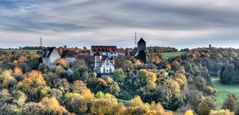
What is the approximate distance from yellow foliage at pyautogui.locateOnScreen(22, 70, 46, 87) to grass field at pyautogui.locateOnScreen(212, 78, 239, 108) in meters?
30.6

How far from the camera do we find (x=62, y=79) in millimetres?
79000

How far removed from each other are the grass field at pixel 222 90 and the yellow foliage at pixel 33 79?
1206 inches

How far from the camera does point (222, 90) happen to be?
89.9 meters

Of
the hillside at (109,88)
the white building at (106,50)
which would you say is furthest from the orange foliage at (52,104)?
the white building at (106,50)

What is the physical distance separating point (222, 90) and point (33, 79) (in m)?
37.6

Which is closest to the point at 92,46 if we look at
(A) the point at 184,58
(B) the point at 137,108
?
(A) the point at 184,58

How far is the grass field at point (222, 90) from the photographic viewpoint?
82.9 meters

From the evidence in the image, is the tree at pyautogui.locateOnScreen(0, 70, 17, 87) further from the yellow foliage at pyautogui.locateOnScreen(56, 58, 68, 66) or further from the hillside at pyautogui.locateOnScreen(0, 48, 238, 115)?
the yellow foliage at pyautogui.locateOnScreen(56, 58, 68, 66)

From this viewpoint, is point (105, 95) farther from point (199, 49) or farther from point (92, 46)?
point (199, 49)

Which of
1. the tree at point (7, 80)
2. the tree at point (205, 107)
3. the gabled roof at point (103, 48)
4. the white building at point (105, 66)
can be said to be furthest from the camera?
the gabled roof at point (103, 48)

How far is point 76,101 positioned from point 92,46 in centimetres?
3847

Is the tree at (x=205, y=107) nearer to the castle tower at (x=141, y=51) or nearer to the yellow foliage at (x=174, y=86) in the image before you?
the yellow foliage at (x=174, y=86)

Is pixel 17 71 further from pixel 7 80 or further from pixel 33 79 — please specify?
pixel 33 79

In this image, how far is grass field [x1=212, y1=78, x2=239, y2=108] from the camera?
82938 mm
